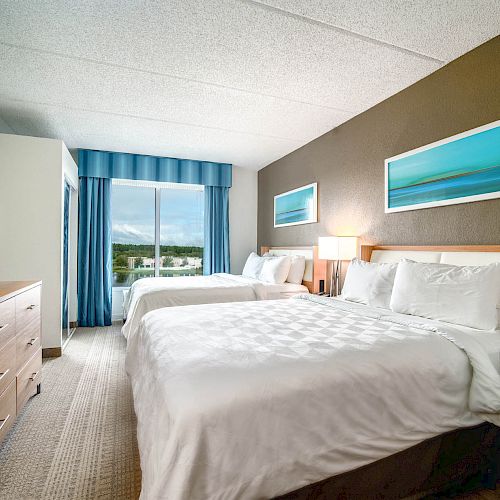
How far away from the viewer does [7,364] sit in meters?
1.83

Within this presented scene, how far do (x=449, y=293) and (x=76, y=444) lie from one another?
7.72 feet

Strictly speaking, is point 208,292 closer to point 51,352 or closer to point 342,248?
point 342,248

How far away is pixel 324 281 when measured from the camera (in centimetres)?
374

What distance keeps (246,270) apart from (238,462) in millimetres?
3852

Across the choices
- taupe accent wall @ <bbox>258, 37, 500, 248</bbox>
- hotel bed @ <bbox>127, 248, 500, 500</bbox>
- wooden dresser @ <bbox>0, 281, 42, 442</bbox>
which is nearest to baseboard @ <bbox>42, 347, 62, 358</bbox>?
Result: wooden dresser @ <bbox>0, 281, 42, 442</bbox>

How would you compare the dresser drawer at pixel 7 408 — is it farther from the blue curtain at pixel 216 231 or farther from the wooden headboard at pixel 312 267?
the blue curtain at pixel 216 231

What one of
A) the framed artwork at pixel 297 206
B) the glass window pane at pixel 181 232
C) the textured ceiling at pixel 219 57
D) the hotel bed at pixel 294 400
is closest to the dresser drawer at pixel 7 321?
the hotel bed at pixel 294 400

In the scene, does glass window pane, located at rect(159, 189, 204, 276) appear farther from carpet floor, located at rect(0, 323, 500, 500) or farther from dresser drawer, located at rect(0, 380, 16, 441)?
dresser drawer, located at rect(0, 380, 16, 441)

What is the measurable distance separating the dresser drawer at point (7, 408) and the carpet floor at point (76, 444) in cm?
15

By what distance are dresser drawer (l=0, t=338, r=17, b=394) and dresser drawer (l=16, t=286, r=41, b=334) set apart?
16 cm

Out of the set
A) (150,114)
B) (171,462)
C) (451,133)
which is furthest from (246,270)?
(171,462)

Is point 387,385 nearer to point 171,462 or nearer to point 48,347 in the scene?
point 171,462

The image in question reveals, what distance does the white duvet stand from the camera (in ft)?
3.38

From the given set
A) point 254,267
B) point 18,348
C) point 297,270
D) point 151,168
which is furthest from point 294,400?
point 151,168
